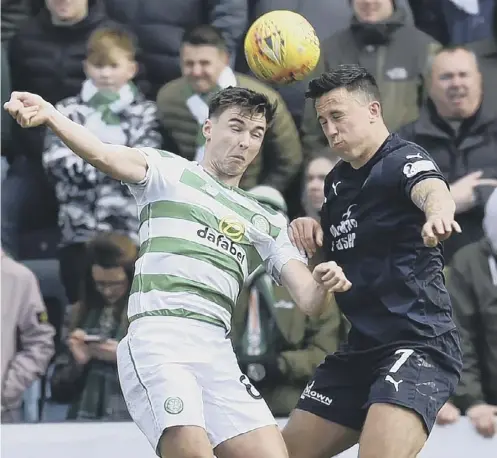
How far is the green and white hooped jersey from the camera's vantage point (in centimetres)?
442

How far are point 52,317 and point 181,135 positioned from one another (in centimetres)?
133

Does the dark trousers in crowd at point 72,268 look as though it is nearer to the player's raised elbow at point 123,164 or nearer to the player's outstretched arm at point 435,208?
the player's raised elbow at point 123,164

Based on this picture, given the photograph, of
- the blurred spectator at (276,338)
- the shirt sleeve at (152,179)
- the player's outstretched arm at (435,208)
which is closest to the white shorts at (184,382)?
the shirt sleeve at (152,179)

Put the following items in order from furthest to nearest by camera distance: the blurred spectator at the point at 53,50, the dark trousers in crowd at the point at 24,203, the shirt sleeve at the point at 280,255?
1. the blurred spectator at the point at 53,50
2. the dark trousers in crowd at the point at 24,203
3. the shirt sleeve at the point at 280,255

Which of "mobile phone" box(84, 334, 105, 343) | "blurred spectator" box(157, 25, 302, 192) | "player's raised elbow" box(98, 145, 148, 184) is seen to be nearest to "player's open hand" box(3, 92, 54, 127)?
"player's raised elbow" box(98, 145, 148, 184)

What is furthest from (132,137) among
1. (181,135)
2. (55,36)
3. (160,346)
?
(160,346)

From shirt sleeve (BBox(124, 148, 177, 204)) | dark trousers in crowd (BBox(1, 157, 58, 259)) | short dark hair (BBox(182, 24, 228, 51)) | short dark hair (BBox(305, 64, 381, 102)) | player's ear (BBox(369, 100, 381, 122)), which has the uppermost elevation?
short dark hair (BBox(305, 64, 381, 102))

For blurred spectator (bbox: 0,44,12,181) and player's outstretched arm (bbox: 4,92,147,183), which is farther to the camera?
blurred spectator (bbox: 0,44,12,181)

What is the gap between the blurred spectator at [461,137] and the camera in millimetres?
6777

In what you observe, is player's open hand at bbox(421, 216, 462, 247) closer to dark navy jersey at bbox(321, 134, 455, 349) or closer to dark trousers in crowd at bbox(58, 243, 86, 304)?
dark navy jersey at bbox(321, 134, 455, 349)

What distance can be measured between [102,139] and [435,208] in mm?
3385

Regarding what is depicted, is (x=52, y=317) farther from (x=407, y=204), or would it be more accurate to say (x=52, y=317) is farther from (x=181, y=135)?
(x=407, y=204)

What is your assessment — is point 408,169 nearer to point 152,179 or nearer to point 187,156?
point 152,179

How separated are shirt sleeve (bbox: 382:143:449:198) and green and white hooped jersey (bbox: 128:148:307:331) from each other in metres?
0.55
